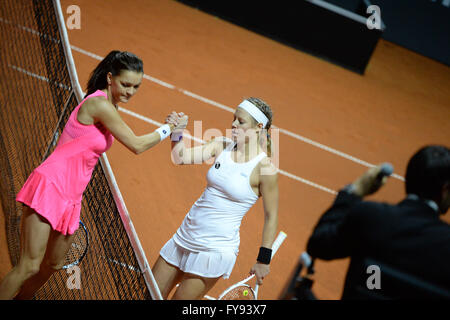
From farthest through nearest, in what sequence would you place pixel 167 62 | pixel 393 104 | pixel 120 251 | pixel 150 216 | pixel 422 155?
1. pixel 393 104
2. pixel 167 62
3. pixel 150 216
4. pixel 120 251
5. pixel 422 155

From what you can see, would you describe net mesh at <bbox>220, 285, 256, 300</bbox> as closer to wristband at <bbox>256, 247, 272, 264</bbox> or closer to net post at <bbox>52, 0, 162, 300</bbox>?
wristband at <bbox>256, 247, 272, 264</bbox>

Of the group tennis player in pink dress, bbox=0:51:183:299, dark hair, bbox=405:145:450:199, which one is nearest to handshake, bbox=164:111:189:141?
tennis player in pink dress, bbox=0:51:183:299

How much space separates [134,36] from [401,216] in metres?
9.29

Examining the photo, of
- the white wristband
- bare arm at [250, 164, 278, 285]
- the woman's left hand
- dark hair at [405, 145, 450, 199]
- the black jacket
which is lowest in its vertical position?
the woman's left hand

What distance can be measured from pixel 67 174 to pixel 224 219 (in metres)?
1.20

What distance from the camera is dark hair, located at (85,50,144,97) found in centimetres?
386

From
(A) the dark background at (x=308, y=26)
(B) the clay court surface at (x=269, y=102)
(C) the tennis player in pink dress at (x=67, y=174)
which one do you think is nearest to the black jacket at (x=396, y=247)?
(C) the tennis player in pink dress at (x=67, y=174)

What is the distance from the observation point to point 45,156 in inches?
197

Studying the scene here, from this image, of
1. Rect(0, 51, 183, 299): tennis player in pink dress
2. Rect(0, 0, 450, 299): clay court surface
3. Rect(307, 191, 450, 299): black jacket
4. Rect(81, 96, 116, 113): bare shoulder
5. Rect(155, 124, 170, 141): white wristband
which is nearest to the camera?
Rect(307, 191, 450, 299): black jacket

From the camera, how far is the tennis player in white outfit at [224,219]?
3.91 metres
